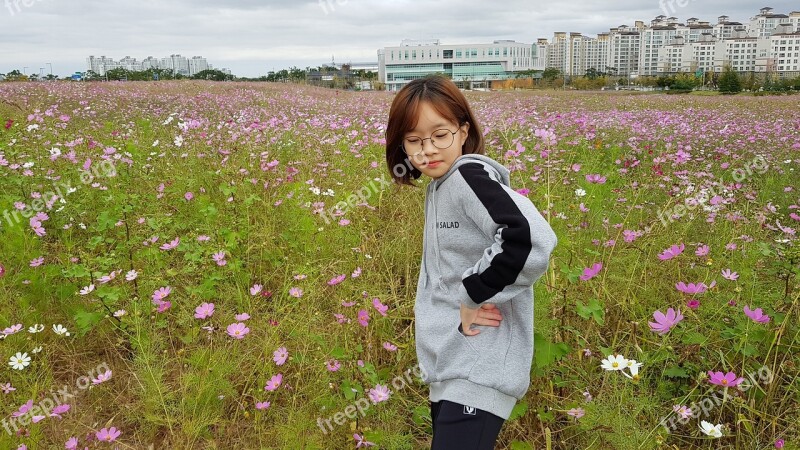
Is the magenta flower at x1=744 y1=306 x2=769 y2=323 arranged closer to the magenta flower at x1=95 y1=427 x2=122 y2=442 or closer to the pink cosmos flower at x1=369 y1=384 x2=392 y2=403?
the pink cosmos flower at x1=369 y1=384 x2=392 y2=403

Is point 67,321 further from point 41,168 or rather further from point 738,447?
point 738,447

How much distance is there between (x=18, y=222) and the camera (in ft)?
9.46

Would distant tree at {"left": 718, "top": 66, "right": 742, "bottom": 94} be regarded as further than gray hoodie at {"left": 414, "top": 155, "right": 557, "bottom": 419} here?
Yes

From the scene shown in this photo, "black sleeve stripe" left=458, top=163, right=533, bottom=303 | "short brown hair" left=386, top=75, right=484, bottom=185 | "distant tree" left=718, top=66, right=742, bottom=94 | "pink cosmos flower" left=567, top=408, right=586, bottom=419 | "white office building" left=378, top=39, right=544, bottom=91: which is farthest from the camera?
"white office building" left=378, top=39, right=544, bottom=91

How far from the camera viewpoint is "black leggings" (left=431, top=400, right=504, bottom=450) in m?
1.23

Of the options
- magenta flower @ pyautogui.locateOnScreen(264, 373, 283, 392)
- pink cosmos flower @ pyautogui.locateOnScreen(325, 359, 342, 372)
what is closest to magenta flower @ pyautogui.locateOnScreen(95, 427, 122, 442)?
magenta flower @ pyautogui.locateOnScreen(264, 373, 283, 392)

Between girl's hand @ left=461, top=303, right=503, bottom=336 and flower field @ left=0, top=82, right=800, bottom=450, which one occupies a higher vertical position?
girl's hand @ left=461, top=303, right=503, bottom=336

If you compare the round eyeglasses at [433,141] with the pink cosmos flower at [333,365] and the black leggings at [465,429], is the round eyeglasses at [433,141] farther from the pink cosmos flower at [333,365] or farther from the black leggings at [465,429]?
the pink cosmos flower at [333,365]

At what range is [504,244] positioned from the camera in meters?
1.10

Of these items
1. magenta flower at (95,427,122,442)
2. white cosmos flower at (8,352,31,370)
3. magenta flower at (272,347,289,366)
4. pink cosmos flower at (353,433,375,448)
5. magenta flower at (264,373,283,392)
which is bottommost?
pink cosmos flower at (353,433,375,448)

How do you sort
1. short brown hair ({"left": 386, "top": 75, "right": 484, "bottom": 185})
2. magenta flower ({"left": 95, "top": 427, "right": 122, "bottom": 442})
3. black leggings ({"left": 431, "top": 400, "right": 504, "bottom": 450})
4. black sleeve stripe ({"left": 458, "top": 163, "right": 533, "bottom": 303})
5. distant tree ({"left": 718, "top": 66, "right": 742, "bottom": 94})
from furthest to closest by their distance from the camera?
1. distant tree ({"left": 718, "top": 66, "right": 742, "bottom": 94})
2. magenta flower ({"left": 95, "top": 427, "right": 122, "bottom": 442})
3. short brown hair ({"left": 386, "top": 75, "right": 484, "bottom": 185})
4. black leggings ({"left": 431, "top": 400, "right": 504, "bottom": 450})
5. black sleeve stripe ({"left": 458, "top": 163, "right": 533, "bottom": 303})

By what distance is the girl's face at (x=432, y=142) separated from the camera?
135 centimetres

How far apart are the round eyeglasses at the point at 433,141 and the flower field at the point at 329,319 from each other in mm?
646

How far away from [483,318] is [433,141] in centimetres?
45
